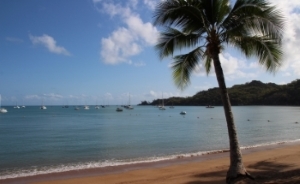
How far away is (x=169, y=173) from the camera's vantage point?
43.7ft

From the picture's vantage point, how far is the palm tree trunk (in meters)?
8.52

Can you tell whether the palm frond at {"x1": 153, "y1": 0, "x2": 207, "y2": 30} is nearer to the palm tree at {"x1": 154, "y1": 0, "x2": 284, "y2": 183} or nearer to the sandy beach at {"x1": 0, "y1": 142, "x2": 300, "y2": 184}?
the palm tree at {"x1": 154, "y1": 0, "x2": 284, "y2": 183}

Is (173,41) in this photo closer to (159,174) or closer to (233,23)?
(233,23)

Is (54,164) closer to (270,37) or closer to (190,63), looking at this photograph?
(190,63)

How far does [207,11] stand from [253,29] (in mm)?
1557

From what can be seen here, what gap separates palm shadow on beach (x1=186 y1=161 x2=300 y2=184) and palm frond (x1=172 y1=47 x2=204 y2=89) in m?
3.89

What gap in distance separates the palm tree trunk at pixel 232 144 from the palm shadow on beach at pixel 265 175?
1.04ft

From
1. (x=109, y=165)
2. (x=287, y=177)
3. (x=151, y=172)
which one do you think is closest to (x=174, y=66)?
(x=287, y=177)

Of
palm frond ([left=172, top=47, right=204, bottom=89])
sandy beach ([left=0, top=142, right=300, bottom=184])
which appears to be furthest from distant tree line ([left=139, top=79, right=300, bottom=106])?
palm frond ([left=172, top=47, right=204, bottom=89])

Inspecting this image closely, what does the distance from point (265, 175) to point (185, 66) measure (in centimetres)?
459

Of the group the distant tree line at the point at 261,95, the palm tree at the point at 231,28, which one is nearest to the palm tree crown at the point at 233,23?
the palm tree at the point at 231,28

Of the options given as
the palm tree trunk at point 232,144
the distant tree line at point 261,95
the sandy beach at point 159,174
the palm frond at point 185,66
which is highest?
the distant tree line at point 261,95

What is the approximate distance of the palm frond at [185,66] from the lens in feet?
32.6

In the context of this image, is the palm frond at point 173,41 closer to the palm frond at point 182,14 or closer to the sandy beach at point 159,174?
the palm frond at point 182,14
